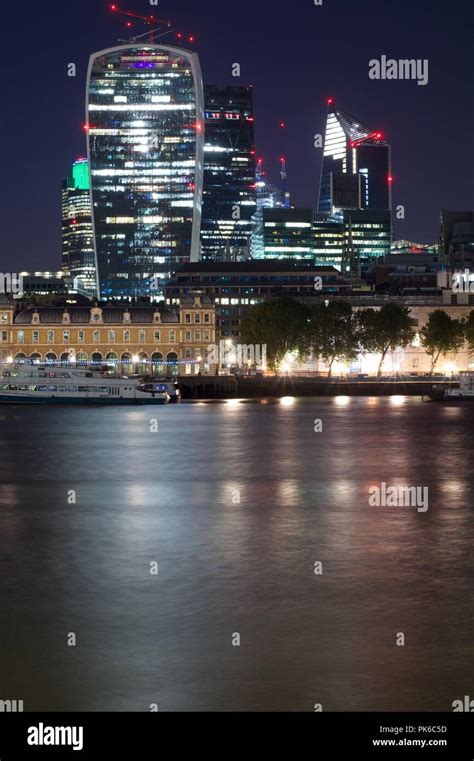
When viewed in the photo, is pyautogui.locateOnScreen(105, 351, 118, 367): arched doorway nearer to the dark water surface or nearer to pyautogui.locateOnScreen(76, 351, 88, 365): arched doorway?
pyautogui.locateOnScreen(76, 351, 88, 365): arched doorway

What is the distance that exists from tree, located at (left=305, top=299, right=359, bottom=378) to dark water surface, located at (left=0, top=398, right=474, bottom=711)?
90312 millimetres

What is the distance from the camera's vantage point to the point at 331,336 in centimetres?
15275

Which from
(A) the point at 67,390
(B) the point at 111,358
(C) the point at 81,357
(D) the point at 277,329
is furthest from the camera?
(C) the point at 81,357

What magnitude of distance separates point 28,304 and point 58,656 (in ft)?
583

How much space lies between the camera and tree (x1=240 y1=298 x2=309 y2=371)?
491 feet

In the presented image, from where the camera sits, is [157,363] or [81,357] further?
[81,357]

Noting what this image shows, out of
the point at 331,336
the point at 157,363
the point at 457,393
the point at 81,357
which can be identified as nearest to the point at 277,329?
the point at 331,336

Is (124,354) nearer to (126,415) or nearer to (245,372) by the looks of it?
(245,372)

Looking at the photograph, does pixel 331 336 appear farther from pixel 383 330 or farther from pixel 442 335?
pixel 442 335

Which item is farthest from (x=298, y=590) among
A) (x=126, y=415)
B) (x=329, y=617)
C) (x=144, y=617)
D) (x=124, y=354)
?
(x=124, y=354)

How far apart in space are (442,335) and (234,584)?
132 m

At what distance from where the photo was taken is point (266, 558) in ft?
105

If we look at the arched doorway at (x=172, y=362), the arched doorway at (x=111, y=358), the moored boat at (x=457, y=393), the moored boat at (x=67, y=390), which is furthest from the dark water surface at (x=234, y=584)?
the arched doorway at (x=111, y=358)

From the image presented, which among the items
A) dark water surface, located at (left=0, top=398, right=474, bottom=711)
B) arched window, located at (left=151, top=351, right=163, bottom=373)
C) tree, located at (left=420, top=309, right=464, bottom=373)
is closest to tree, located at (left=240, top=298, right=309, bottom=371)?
tree, located at (left=420, top=309, right=464, bottom=373)
